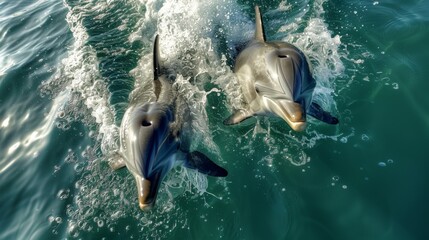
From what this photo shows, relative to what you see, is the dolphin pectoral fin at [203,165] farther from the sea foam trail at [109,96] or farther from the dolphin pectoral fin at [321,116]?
the dolphin pectoral fin at [321,116]

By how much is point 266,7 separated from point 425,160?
644 cm

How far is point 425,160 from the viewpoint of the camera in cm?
695

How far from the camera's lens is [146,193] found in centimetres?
535

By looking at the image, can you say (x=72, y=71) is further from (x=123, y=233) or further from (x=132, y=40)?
(x=123, y=233)

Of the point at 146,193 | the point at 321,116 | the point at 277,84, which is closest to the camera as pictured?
the point at 146,193

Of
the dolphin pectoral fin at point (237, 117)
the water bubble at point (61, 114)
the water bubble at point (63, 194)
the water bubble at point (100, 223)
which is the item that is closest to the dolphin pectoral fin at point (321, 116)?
the dolphin pectoral fin at point (237, 117)

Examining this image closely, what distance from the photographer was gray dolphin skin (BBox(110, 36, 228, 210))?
552cm

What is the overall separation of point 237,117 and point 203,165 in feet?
4.54

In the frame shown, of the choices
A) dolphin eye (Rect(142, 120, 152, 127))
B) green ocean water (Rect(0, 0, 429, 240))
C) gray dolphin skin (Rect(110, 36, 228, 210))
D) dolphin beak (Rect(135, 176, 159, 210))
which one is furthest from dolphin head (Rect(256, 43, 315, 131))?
dolphin beak (Rect(135, 176, 159, 210))

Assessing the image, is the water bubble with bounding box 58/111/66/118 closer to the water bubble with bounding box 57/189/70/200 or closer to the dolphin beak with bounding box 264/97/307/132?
the water bubble with bounding box 57/189/70/200

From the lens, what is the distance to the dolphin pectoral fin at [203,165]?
6730 millimetres

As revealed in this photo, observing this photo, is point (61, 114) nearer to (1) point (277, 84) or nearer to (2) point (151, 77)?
(2) point (151, 77)

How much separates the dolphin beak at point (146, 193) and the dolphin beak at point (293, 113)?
2267mm

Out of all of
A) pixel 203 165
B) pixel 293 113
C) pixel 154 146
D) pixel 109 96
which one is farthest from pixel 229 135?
pixel 109 96
